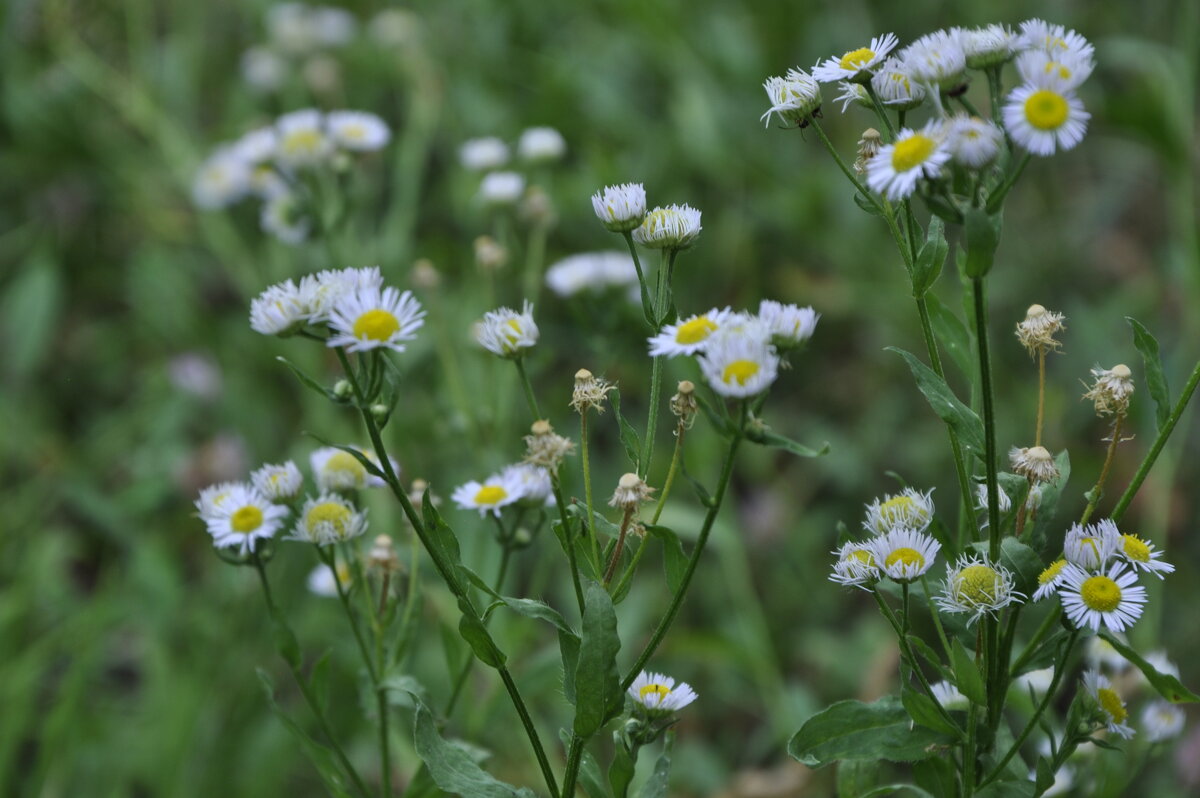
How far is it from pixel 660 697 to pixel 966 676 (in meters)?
0.20

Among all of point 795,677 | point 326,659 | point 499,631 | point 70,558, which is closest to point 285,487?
point 326,659

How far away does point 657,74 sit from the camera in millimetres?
2531

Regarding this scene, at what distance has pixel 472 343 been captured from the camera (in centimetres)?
145

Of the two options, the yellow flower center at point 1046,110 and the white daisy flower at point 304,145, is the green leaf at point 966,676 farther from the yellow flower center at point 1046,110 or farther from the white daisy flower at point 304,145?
the white daisy flower at point 304,145

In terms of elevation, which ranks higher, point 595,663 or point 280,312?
point 280,312

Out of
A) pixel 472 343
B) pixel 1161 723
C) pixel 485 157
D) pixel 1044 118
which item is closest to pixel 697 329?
pixel 1044 118

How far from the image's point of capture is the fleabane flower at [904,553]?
28.9 inches

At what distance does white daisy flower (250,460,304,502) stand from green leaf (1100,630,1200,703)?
0.60m

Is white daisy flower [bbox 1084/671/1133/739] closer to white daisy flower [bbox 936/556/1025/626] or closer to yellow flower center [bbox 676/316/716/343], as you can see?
white daisy flower [bbox 936/556/1025/626]

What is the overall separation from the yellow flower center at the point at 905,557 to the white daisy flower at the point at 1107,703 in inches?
6.2

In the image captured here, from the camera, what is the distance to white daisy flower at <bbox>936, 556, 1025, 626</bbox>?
0.72 m

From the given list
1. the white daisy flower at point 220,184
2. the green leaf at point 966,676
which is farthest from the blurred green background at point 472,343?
the green leaf at point 966,676

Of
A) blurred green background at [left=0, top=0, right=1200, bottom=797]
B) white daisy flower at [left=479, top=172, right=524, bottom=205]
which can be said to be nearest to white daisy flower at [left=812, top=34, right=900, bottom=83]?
blurred green background at [left=0, top=0, right=1200, bottom=797]

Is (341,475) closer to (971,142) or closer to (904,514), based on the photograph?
(904,514)
